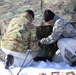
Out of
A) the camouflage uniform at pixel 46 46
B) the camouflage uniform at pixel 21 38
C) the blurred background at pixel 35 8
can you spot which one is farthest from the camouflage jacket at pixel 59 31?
the blurred background at pixel 35 8

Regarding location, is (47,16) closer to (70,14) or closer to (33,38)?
(33,38)

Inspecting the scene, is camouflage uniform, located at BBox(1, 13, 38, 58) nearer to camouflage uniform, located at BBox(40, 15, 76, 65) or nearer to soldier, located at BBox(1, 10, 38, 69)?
soldier, located at BBox(1, 10, 38, 69)

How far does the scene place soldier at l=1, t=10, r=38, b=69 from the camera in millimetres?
6469

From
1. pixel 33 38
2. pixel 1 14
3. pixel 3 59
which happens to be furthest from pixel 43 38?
pixel 1 14

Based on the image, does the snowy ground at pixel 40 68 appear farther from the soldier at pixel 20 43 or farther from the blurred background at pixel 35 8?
the blurred background at pixel 35 8

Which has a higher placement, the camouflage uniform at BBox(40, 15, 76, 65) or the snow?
the camouflage uniform at BBox(40, 15, 76, 65)

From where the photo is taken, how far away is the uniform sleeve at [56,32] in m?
6.63

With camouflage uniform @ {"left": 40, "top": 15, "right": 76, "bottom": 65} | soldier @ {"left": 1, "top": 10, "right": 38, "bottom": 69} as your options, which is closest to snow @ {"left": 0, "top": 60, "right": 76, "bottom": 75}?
soldier @ {"left": 1, "top": 10, "right": 38, "bottom": 69}

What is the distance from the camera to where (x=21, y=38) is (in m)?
6.48

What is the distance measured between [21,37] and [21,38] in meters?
0.02

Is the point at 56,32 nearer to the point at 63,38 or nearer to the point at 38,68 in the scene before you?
the point at 63,38

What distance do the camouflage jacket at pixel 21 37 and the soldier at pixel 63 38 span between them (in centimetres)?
27

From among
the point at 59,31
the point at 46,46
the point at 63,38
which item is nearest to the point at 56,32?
the point at 59,31

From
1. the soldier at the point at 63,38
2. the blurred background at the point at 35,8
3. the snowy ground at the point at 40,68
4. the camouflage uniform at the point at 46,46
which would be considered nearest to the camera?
the snowy ground at the point at 40,68
